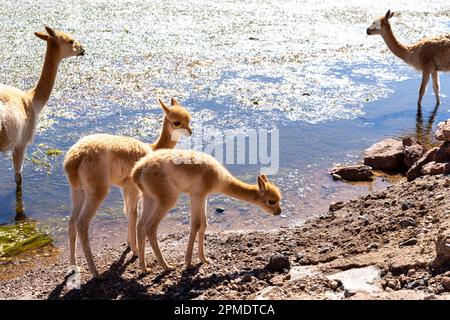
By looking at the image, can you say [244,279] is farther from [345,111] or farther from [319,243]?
[345,111]

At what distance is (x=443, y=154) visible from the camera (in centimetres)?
1034

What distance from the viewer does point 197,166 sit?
7.41 metres

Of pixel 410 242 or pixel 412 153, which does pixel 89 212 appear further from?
pixel 412 153

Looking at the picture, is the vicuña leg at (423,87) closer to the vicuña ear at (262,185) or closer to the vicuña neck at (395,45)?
the vicuña neck at (395,45)

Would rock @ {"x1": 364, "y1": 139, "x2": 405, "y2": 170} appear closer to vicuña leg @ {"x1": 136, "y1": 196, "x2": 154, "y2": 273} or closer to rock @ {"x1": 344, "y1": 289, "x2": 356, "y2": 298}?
vicuña leg @ {"x1": 136, "y1": 196, "x2": 154, "y2": 273}

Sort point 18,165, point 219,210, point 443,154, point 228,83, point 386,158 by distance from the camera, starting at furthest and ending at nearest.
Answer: point 228,83 → point 386,158 → point 18,165 → point 219,210 → point 443,154

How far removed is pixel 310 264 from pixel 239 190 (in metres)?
1.18

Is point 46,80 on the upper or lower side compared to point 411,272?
upper

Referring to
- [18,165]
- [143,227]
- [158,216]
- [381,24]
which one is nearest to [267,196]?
[158,216]

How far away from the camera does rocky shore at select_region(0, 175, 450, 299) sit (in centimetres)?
638

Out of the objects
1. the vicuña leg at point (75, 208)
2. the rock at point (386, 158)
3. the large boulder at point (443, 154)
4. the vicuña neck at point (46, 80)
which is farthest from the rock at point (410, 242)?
the vicuña neck at point (46, 80)

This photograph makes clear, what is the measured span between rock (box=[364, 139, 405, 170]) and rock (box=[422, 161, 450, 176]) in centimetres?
163

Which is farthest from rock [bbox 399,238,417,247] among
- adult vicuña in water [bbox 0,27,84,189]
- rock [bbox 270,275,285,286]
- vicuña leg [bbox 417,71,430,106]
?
vicuña leg [bbox 417,71,430,106]
